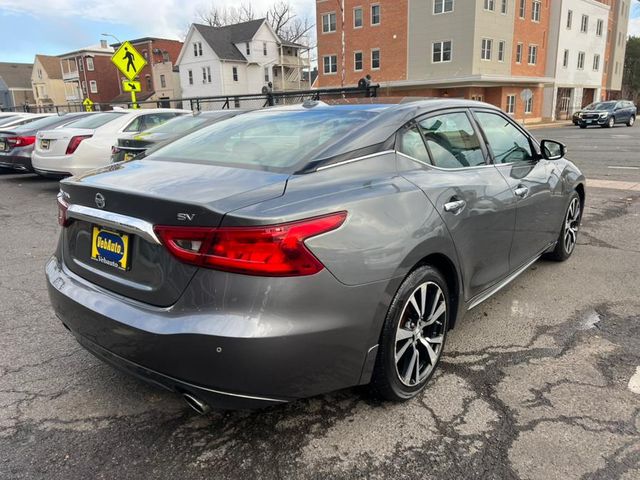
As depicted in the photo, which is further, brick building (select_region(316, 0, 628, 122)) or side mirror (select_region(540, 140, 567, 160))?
brick building (select_region(316, 0, 628, 122))

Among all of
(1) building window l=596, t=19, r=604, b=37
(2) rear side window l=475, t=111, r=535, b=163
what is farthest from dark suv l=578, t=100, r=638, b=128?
(2) rear side window l=475, t=111, r=535, b=163

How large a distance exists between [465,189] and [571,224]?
2665 mm

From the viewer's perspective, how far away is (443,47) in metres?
36.4

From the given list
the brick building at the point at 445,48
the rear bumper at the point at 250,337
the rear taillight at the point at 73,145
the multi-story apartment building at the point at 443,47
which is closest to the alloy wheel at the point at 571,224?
the rear bumper at the point at 250,337

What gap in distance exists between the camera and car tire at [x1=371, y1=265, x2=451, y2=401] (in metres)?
2.47

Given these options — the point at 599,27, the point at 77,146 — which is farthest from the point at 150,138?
the point at 599,27

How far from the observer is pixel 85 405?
108 inches

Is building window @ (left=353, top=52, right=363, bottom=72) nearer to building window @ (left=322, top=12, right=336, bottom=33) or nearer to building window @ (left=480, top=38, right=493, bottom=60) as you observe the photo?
building window @ (left=322, top=12, right=336, bottom=33)

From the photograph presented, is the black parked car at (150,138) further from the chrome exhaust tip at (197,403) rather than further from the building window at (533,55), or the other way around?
the building window at (533,55)

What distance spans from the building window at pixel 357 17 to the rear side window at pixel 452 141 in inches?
1578

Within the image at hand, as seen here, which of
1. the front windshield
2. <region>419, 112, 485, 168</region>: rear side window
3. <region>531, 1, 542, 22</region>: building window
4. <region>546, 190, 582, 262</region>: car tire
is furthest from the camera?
<region>531, 1, 542, 22</region>: building window

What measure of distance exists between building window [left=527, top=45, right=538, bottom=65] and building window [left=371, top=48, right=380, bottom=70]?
12045mm

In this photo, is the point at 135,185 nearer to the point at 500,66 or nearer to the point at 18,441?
the point at 18,441

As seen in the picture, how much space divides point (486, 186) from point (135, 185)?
213cm
